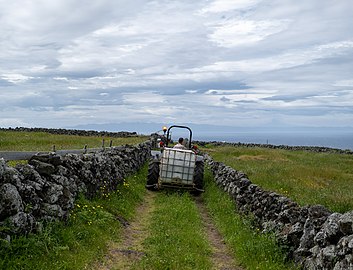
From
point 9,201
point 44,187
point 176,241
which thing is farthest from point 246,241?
point 9,201

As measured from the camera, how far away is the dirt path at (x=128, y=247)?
8.41 m

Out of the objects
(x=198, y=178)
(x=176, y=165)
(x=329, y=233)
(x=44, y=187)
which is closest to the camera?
(x=329, y=233)

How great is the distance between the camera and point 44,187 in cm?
905

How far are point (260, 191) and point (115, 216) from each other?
4.48 m

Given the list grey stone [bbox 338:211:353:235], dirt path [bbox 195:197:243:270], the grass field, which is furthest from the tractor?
grey stone [bbox 338:211:353:235]

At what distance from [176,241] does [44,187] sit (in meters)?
3.54

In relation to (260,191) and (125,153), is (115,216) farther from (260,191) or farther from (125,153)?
(125,153)

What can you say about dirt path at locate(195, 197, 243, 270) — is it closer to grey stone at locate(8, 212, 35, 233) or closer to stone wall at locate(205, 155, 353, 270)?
stone wall at locate(205, 155, 353, 270)

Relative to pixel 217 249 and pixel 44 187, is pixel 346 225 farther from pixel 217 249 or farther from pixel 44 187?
pixel 44 187

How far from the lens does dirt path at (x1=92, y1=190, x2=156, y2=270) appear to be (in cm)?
841

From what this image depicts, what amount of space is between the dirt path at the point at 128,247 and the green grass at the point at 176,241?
0.71 ft

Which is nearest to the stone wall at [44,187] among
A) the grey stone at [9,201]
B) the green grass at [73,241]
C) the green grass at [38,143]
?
the grey stone at [9,201]

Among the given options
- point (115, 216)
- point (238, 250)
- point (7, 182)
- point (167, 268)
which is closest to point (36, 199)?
point (7, 182)

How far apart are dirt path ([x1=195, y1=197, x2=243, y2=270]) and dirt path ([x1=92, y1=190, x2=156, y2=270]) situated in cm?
179
